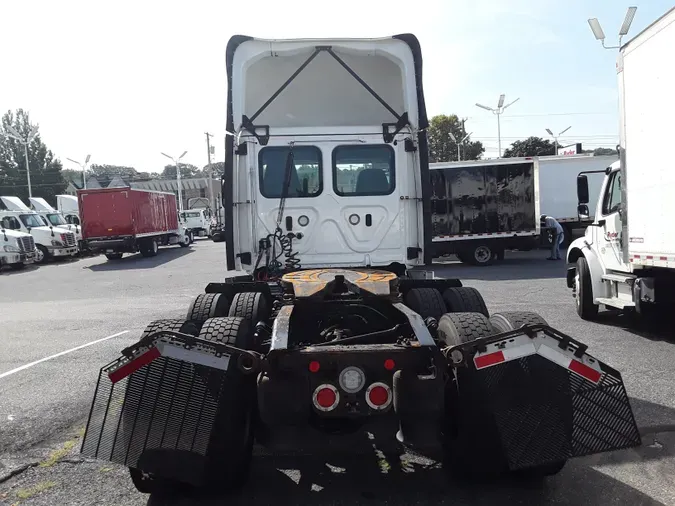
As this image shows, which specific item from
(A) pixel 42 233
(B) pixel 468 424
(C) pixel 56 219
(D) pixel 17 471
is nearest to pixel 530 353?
(B) pixel 468 424

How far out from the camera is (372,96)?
7246mm

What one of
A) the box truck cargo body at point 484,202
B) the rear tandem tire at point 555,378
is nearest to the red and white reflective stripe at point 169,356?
the rear tandem tire at point 555,378

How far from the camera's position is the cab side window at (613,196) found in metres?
8.67

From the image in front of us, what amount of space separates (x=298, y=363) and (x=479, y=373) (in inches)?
40.2

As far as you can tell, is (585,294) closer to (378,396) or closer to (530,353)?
(530,353)

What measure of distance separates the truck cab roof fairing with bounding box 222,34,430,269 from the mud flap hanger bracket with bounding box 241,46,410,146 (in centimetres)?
1

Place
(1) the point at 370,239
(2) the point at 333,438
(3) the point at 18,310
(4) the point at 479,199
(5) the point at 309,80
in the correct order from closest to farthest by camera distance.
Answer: (2) the point at 333,438 < (1) the point at 370,239 < (5) the point at 309,80 < (3) the point at 18,310 < (4) the point at 479,199

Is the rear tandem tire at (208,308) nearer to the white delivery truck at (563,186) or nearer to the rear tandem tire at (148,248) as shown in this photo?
the white delivery truck at (563,186)

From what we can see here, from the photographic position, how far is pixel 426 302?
5.00 metres

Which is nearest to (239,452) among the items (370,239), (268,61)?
(370,239)

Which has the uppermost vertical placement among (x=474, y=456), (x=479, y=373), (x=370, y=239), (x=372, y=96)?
(x=372, y=96)

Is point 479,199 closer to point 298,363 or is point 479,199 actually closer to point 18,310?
point 18,310

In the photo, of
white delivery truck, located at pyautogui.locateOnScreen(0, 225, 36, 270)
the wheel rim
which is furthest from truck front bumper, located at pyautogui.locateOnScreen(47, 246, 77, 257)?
the wheel rim

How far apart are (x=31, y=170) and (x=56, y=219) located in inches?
1735
